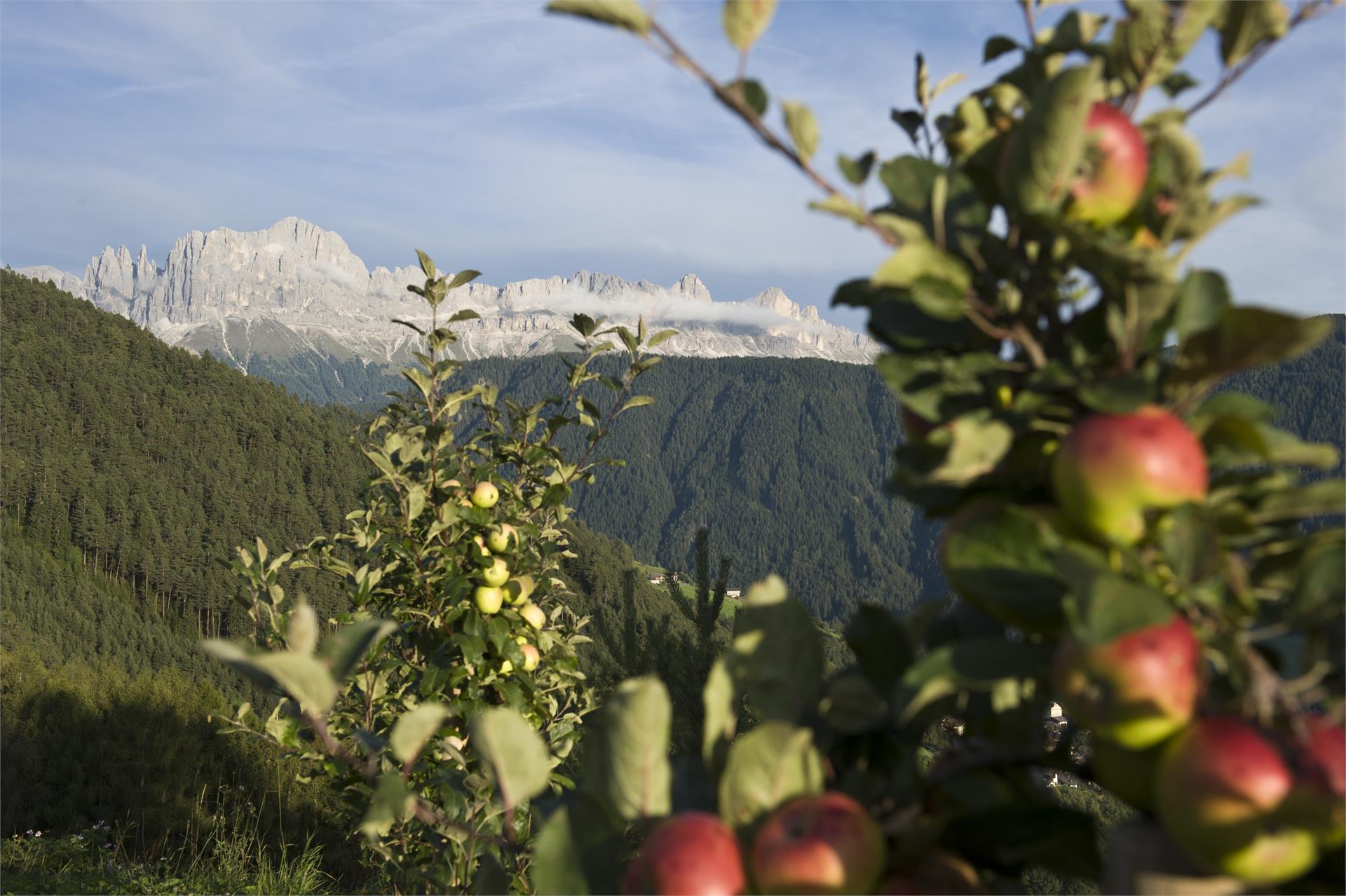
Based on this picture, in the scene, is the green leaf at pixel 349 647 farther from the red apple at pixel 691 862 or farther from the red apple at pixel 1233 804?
the red apple at pixel 1233 804

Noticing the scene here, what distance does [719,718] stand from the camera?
42.2 inches

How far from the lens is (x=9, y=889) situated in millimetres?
7148

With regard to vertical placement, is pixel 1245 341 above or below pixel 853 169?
below

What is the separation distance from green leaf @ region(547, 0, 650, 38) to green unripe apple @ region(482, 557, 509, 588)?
12.4 ft

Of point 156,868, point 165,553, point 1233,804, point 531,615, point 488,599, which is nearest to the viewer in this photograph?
point 1233,804

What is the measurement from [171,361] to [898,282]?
385 ft

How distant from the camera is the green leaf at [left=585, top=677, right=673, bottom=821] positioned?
0.99 meters

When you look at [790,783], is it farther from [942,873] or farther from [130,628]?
[130,628]

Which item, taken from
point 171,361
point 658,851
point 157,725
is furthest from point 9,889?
point 171,361

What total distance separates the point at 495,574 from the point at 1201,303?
3.99 m

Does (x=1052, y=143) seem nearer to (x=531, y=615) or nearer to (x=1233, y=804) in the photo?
(x=1233, y=804)

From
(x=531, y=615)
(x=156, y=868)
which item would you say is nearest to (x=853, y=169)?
(x=531, y=615)

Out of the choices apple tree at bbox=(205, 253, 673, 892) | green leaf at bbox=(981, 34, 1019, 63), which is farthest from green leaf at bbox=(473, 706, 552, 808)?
apple tree at bbox=(205, 253, 673, 892)

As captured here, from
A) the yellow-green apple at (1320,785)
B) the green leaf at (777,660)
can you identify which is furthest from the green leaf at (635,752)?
the yellow-green apple at (1320,785)
